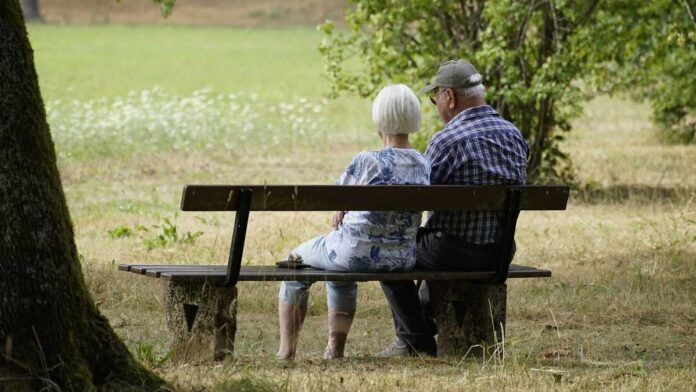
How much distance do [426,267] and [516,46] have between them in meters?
8.35

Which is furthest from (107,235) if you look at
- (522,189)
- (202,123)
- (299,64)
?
(299,64)

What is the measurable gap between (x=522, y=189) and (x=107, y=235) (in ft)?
20.4

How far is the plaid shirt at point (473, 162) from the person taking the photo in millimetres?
7059

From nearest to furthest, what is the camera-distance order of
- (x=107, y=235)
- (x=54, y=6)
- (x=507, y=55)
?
1. (x=107, y=235)
2. (x=507, y=55)
3. (x=54, y=6)

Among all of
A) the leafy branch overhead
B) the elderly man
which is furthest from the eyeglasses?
the leafy branch overhead

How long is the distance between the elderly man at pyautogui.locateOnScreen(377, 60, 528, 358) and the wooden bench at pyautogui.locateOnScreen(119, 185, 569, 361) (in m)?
0.11

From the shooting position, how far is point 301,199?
21.1 feet

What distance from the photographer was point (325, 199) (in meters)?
6.43

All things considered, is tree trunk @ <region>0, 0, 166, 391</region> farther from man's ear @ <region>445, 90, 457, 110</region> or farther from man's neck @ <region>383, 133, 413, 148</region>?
man's ear @ <region>445, 90, 457, 110</region>

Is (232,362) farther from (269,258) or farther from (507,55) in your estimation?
(507,55)

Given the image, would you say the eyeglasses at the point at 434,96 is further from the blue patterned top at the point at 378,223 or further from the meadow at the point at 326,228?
the meadow at the point at 326,228

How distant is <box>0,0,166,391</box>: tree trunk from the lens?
16.9 ft

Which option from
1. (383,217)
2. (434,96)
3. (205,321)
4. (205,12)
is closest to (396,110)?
(383,217)

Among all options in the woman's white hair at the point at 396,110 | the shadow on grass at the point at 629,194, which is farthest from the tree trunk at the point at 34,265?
the shadow on grass at the point at 629,194
